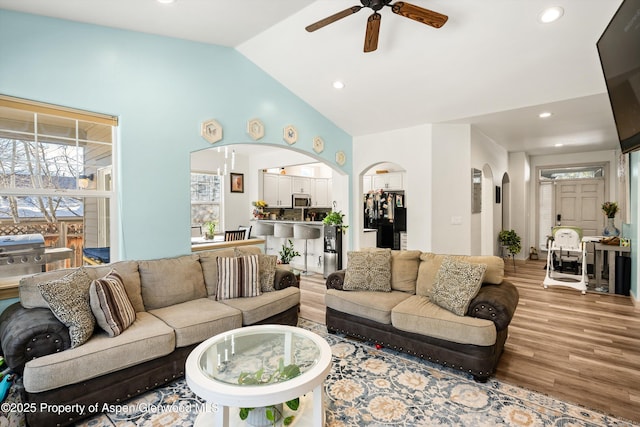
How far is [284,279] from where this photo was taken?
3.59 meters

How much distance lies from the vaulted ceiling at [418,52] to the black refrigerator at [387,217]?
240 cm

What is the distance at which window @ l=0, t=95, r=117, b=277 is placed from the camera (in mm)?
2576

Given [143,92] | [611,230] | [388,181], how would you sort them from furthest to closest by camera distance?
[388,181], [611,230], [143,92]

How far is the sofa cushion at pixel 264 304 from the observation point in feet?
9.57

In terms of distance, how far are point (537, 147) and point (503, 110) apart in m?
3.56

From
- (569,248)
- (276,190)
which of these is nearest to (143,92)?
(276,190)

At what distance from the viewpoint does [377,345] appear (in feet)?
10.1

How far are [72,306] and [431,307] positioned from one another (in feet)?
9.22

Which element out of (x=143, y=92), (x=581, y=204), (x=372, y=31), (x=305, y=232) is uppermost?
(x=372, y=31)

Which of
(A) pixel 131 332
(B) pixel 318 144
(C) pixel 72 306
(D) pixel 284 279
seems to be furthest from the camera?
(B) pixel 318 144

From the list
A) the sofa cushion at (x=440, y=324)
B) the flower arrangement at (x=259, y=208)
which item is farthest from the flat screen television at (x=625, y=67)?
the flower arrangement at (x=259, y=208)

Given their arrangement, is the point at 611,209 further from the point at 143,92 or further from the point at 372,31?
the point at 143,92

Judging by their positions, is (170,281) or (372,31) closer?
(372,31)

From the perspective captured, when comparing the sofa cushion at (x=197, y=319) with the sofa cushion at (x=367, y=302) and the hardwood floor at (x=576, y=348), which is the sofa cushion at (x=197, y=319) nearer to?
the sofa cushion at (x=367, y=302)
